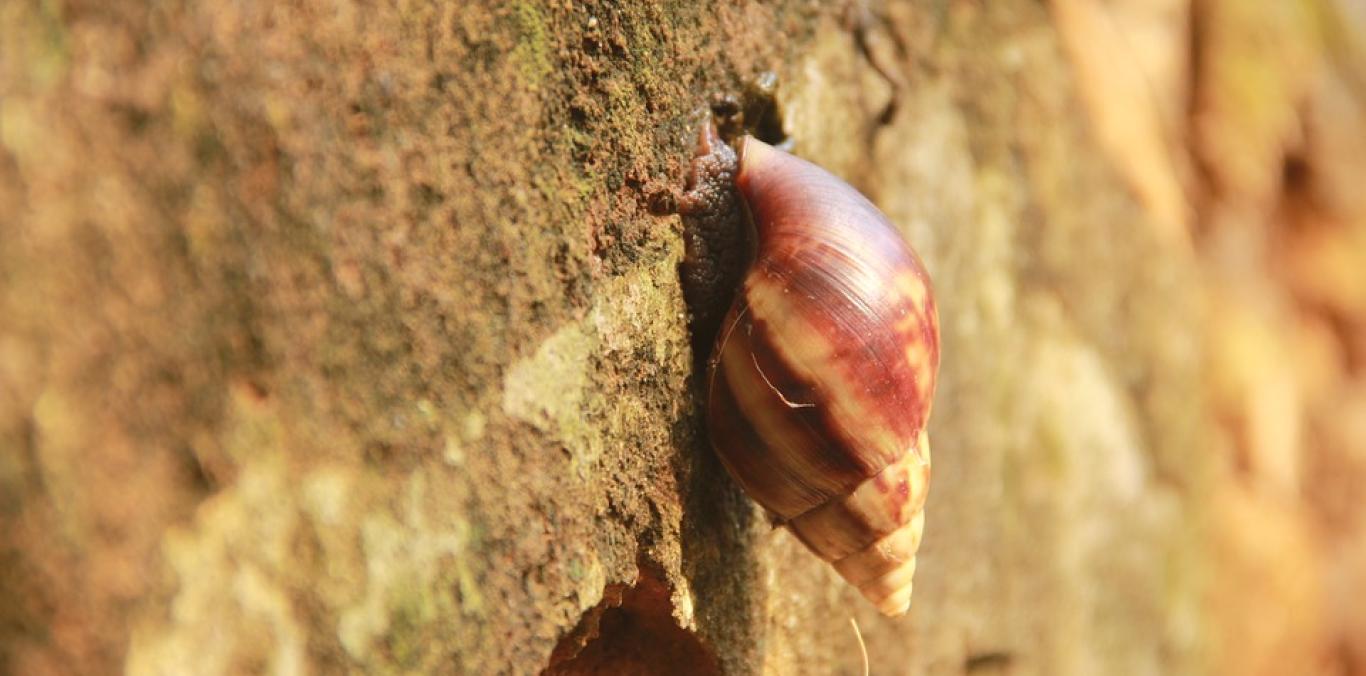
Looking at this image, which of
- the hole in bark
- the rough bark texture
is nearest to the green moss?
the rough bark texture

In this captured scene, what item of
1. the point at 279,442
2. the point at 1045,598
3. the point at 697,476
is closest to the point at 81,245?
the point at 279,442

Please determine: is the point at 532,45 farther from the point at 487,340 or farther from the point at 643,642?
the point at 643,642

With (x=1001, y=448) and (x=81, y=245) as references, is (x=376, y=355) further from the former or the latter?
(x=1001, y=448)

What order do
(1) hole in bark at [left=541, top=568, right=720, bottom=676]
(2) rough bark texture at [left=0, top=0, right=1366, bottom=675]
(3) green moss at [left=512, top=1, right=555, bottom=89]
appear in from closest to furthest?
(2) rough bark texture at [left=0, top=0, right=1366, bottom=675]
(3) green moss at [left=512, top=1, right=555, bottom=89]
(1) hole in bark at [left=541, top=568, right=720, bottom=676]

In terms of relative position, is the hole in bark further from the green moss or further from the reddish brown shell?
the green moss

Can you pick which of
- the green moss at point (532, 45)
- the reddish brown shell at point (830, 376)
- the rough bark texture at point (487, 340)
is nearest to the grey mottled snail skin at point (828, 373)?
the reddish brown shell at point (830, 376)

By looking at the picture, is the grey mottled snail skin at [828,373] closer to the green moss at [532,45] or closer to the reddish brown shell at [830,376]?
the reddish brown shell at [830,376]

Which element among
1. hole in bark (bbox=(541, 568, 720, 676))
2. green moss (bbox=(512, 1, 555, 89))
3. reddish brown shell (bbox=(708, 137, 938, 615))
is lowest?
hole in bark (bbox=(541, 568, 720, 676))

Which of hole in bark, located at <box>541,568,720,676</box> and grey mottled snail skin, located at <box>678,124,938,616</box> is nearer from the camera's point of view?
grey mottled snail skin, located at <box>678,124,938,616</box>
